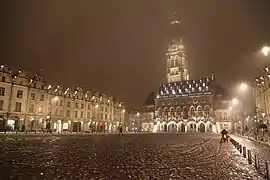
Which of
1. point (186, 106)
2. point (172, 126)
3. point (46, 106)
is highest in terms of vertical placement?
point (186, 106)

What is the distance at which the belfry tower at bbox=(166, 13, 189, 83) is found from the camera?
153 metres

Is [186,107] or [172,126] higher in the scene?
[186,107]

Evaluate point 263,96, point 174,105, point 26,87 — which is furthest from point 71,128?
point 174,105

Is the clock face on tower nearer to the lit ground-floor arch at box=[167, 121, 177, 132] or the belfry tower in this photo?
the belfry tower

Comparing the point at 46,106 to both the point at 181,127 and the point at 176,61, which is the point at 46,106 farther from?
the point at 176,61

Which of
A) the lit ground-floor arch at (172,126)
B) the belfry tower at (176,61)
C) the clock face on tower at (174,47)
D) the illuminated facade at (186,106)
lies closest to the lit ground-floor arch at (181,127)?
the illuminated facade at (186,106)

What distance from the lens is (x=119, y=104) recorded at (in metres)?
109

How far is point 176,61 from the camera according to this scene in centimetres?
15550

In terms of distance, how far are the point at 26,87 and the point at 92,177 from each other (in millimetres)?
61396

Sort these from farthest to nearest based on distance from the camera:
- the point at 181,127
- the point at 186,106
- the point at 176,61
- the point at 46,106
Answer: the point at 176,61, the point at 186,106, the point at 181,127, the point at 46,106

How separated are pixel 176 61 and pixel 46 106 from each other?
10183cm

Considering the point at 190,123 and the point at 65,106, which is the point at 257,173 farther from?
the point at 190,123

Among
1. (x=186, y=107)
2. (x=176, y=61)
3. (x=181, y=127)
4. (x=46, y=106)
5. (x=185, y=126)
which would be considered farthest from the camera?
Result: (x=176, y=61)

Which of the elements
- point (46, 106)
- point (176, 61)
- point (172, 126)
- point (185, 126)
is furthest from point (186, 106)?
point (46, 106)
